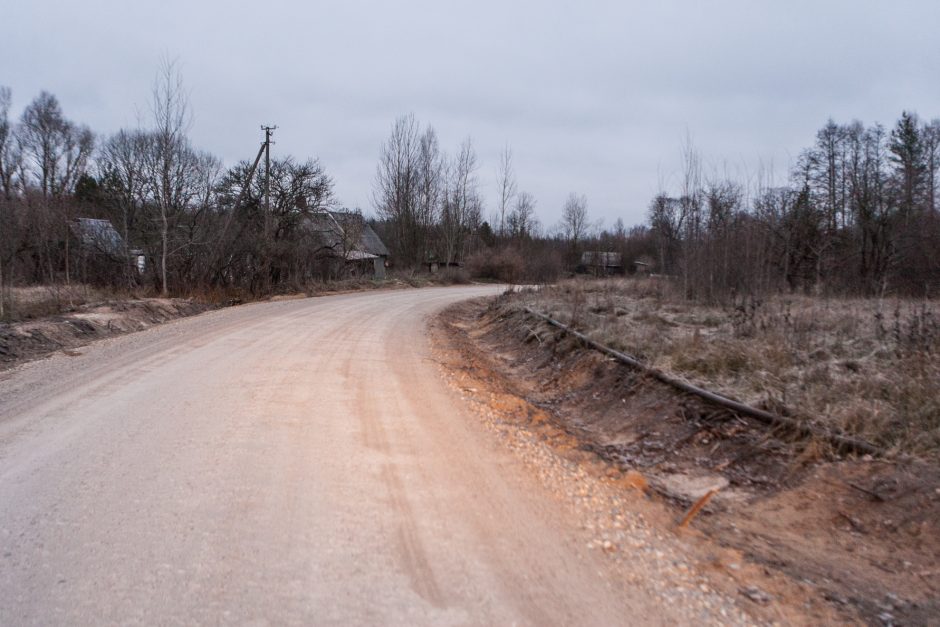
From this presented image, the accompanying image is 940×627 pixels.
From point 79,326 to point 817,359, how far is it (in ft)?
47.4

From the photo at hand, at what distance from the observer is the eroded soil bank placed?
3.74m

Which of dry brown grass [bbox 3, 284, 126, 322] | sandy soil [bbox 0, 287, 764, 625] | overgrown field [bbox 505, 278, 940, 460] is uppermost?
dry brown grass [bbox 3, 284, 126, 322]

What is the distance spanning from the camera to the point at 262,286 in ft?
90.2

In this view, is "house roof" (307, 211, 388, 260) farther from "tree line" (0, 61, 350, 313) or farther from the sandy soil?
the sandy soil

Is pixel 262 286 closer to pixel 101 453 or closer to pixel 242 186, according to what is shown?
pixel 242 186

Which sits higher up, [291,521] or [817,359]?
[817,359]

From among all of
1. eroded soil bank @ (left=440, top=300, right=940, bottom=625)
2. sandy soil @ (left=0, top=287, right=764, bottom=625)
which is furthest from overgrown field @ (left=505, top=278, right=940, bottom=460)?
sandy soil @ (left=0, top=287, right=764, bottom=625)

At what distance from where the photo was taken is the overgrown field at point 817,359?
18.4ft

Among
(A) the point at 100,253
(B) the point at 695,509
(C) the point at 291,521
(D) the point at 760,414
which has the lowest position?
(B) the point at 695,509

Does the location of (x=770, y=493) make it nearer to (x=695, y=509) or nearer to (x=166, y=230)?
(x=695, y=509)

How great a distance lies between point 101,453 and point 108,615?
2877 millimetres

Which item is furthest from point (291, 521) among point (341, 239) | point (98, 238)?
point (341, 239)

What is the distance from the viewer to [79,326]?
44.6 ft

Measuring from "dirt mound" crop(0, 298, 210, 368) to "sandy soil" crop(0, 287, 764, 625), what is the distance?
3.77 metres
